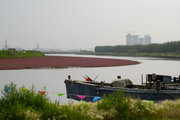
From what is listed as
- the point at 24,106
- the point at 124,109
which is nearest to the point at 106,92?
the point at 124,109

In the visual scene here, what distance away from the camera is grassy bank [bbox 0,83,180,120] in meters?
8.59

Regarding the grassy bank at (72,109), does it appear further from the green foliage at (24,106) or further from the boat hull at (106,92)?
the boat hull at (106,92)

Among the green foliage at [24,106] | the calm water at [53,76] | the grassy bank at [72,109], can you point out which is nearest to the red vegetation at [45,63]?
the calm water at [53,76]

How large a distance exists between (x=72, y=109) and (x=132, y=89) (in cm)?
842

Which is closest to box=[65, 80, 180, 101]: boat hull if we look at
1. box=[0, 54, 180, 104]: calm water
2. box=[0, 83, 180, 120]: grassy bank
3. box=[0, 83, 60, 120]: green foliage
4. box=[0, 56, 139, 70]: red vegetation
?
box=[0, 54, 180, 104]: calm water

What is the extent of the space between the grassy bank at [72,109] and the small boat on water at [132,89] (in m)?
5.02

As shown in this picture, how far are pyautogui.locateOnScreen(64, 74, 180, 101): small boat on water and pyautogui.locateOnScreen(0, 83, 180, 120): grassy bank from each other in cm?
502

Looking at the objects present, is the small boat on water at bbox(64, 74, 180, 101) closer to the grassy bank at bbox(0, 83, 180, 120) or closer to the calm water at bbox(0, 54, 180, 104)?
the calm water at bbox(0, 54, 180, 104)

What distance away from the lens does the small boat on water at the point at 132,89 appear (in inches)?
677

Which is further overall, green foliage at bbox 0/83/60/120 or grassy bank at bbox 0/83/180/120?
grassy bank at bbox 0/83/180/120

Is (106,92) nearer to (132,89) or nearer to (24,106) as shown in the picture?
(132,89)

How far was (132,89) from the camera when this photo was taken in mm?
17234

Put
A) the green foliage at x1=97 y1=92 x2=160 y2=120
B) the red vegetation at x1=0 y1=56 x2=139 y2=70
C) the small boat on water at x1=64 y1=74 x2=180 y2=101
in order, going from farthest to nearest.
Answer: the red vegetation at x1=0 y1=56 x2=139 y2=70
the small boat on water at x1=64 y1=74 x2=180 y2=101
the green foliage at x1=97 y1=92 x2=160 y2=120

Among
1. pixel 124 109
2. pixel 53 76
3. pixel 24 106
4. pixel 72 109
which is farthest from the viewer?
pixel 53 76
